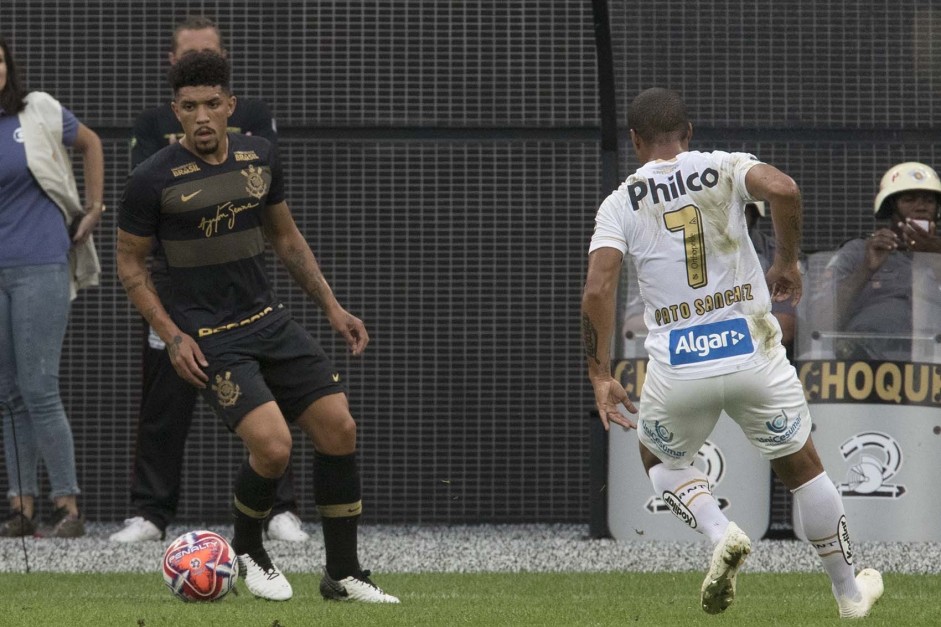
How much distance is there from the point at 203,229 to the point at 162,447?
293 centimetres

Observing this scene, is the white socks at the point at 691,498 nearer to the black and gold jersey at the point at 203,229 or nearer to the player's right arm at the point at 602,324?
the player's right arm at the point at 602,324

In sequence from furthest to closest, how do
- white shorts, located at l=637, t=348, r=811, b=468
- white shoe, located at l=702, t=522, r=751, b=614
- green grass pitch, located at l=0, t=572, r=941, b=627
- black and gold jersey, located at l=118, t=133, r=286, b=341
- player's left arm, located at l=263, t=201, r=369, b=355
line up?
player's left arm, located at l=263, t=201, r=369, b=355
black and gold jersey, located at l=118, t=133, r=286, b=341
green grass pitch, located at l=0, t=572, r=941, b=627
white shorts, located at l=637, t=348, r=811, b=468
white shoe, located at l=702, t=522, r=751, b=614

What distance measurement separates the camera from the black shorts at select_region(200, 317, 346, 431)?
7016 mm

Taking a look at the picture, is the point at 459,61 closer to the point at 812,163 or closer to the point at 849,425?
the point at 812,163

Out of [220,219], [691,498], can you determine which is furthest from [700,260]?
[220,219]

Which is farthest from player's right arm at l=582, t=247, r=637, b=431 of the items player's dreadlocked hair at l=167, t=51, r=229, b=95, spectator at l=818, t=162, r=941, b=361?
spectator at l=818, t=162, r=941, b=361

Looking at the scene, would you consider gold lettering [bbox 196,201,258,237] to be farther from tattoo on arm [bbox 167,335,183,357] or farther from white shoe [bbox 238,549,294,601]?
white shoe [bbox 238,549,294,601]

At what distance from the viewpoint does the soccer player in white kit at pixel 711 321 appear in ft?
20.7

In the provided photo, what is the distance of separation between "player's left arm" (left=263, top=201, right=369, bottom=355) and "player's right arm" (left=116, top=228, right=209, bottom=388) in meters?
0.57

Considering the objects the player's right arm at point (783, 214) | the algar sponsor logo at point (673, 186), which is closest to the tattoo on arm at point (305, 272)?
the algar sponsor logo at point (673, 186)

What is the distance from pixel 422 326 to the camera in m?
11.2

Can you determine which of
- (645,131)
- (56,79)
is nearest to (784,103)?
(645,131)

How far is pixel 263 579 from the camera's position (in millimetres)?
7277

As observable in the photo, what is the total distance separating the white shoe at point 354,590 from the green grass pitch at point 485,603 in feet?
0.29
